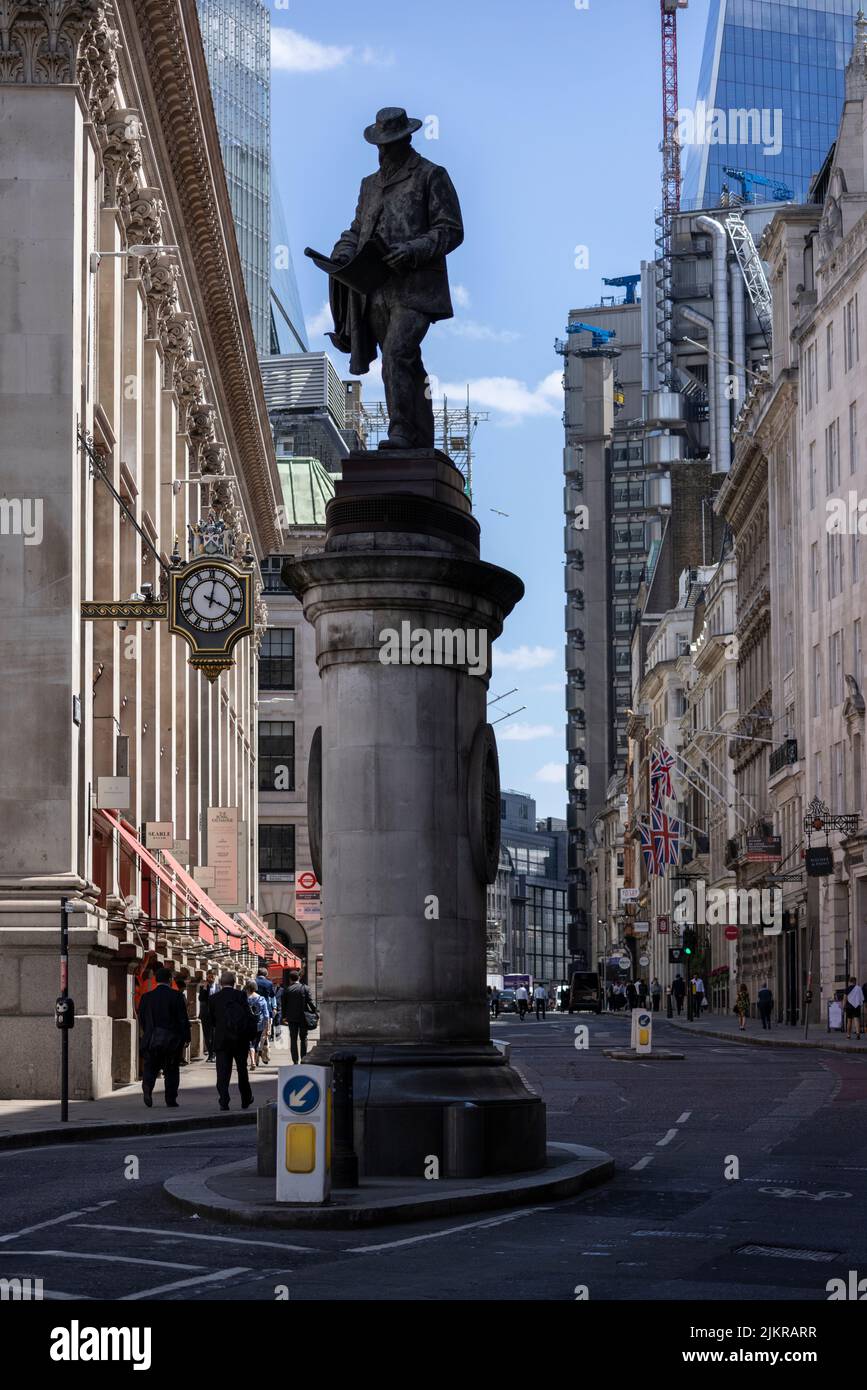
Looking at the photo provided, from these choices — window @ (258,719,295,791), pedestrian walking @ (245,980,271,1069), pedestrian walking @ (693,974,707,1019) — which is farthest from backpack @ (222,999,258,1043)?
window @ (258,719,295,791)

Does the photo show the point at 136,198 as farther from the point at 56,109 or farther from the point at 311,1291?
the point at 311,1291

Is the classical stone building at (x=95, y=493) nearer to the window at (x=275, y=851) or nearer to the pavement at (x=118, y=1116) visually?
the pavement at (x=118, y=1116)

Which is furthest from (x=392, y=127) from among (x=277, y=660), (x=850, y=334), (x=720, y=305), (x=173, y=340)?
(x=720, y=305)

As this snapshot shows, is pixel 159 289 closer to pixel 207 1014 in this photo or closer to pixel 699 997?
pixel 207 1014

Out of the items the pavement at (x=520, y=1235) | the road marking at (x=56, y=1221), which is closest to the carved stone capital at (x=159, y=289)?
the pavement at (x=520, y=1235)

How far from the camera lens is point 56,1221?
1540 centimetres

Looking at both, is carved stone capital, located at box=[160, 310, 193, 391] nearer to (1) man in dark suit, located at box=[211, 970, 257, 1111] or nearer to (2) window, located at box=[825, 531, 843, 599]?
(1) man in dark suit, located at box=[211, 970, 257, 1111]

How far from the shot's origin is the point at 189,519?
5603 cm

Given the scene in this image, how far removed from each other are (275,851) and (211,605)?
67.1m

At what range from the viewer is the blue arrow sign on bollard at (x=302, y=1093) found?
15.1m

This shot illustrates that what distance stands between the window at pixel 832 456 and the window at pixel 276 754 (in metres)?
34.4

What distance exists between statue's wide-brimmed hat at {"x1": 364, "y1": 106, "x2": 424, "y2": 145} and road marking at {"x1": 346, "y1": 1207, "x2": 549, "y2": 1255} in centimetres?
983

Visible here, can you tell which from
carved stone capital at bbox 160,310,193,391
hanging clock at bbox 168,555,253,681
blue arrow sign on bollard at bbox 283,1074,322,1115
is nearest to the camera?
blue arrow sign on bollard at bbox 283,1074,322,1115

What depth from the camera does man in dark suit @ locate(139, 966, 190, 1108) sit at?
96.9ft
